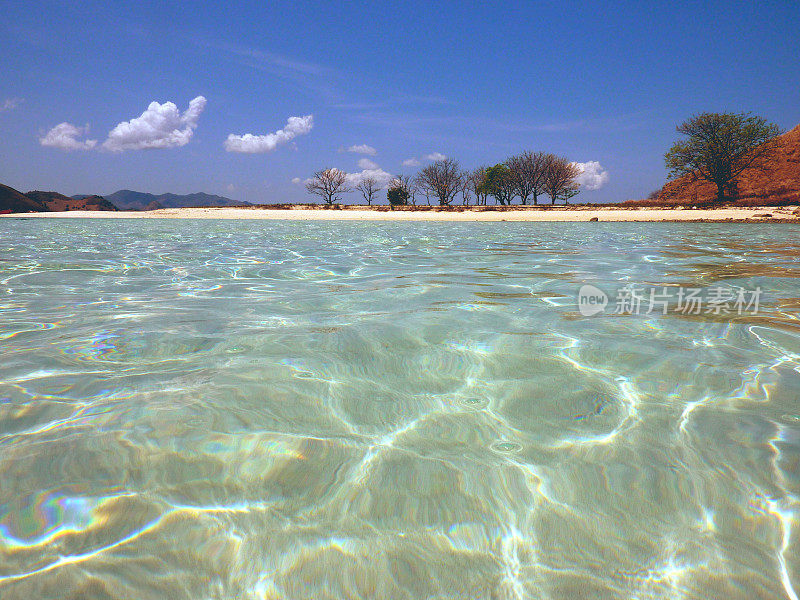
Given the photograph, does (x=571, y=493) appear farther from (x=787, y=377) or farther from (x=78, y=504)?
(x=787, y=377)

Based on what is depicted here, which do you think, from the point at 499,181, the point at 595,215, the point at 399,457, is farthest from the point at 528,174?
the point at 399,457

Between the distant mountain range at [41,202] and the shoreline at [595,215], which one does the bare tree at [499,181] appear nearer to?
the shoreline at [595,215]

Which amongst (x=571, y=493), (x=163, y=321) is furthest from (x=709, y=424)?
(x=163, y=321)

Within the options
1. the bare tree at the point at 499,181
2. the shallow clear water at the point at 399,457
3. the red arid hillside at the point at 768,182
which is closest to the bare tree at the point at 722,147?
the red arid hillside at the point at 768,182

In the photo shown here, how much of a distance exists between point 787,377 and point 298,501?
2.37 m

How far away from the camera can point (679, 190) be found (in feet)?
169

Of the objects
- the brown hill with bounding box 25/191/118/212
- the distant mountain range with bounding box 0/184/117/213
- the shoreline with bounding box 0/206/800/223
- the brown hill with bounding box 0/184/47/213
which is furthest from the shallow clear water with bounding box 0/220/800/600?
the brown hill with bounding box 0/184/47/213

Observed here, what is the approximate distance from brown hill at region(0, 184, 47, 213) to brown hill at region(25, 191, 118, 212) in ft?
3.76

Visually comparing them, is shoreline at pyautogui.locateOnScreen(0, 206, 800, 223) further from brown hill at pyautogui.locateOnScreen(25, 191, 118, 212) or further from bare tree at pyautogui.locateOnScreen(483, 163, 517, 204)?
brown hill at pyautogui.locateOnScreen(25, 191, 118, 212)

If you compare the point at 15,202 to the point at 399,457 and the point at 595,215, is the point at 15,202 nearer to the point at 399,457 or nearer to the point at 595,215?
the point at 595,215

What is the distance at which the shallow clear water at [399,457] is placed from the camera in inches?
41.9

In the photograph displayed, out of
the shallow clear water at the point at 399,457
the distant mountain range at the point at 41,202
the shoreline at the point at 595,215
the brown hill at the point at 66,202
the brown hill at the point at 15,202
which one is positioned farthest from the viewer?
the brown hill at the point at 66,202

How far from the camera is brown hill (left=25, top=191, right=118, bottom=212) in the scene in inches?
2144

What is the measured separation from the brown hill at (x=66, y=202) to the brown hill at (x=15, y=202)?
115 centimetres
